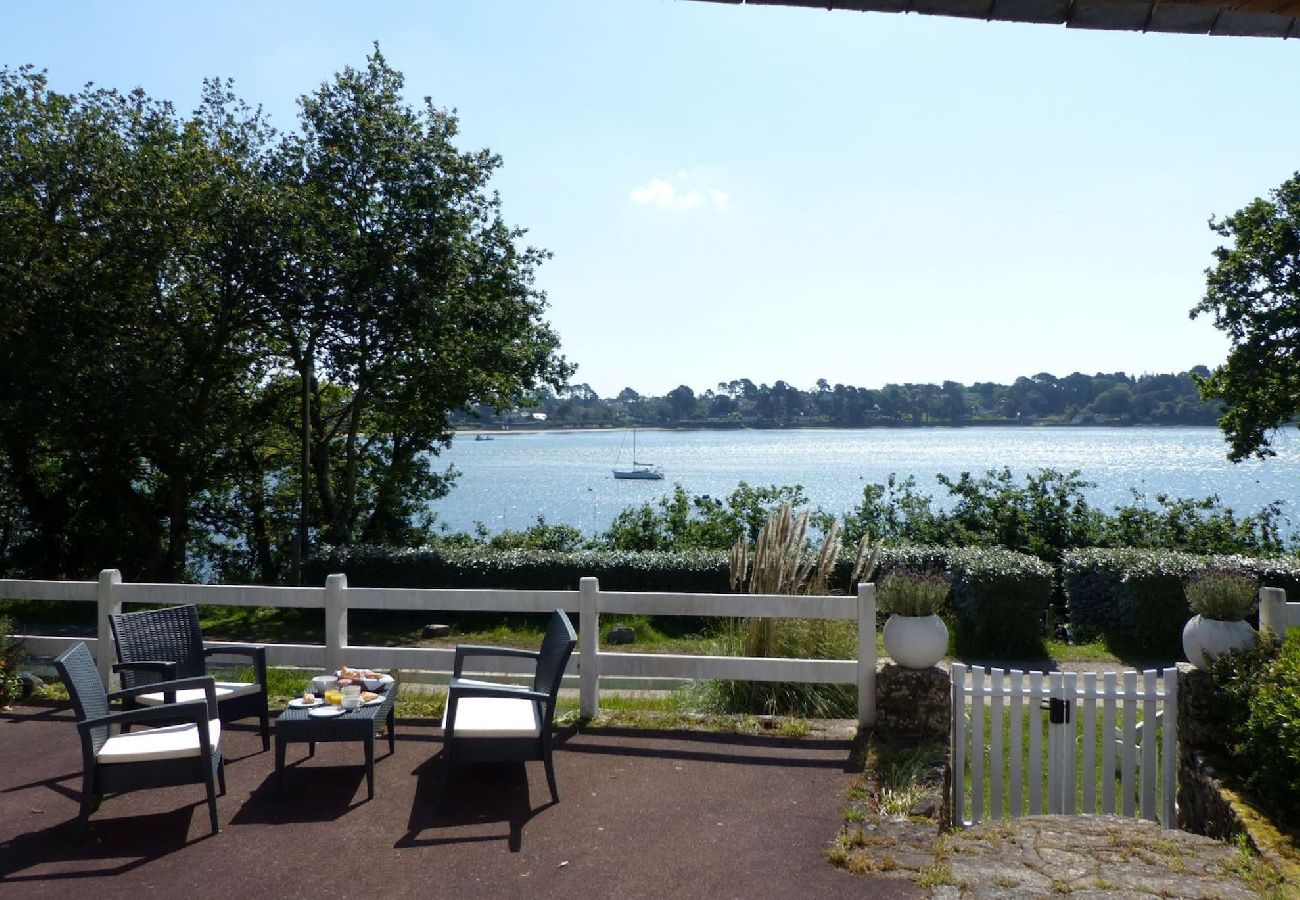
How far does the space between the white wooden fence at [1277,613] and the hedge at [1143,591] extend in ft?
14.9

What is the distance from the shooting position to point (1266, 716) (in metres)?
4.93

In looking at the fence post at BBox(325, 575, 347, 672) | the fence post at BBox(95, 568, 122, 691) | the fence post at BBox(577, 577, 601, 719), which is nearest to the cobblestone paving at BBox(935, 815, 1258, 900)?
the fence post at BBox(577, 577, 601, 719)

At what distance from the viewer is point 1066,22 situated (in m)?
3.39

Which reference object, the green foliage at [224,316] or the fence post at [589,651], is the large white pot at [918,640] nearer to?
the fence post at [589,651]

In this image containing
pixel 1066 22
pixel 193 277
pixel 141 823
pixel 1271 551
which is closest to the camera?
pixel 1066 22

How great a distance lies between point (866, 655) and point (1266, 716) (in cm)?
236

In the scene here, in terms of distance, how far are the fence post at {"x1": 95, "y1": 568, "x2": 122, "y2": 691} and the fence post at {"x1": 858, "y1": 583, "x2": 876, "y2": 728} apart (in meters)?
5.55

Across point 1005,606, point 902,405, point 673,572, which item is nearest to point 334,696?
point 673,572

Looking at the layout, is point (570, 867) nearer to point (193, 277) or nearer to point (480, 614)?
point (480, 614)

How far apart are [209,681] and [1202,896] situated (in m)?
4.86

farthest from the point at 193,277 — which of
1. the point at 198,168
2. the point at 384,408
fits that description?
the point at 384,408

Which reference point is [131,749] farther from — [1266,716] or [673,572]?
[673,572]

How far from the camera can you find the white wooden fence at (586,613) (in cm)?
668

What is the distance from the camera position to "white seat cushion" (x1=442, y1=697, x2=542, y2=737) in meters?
5.29
